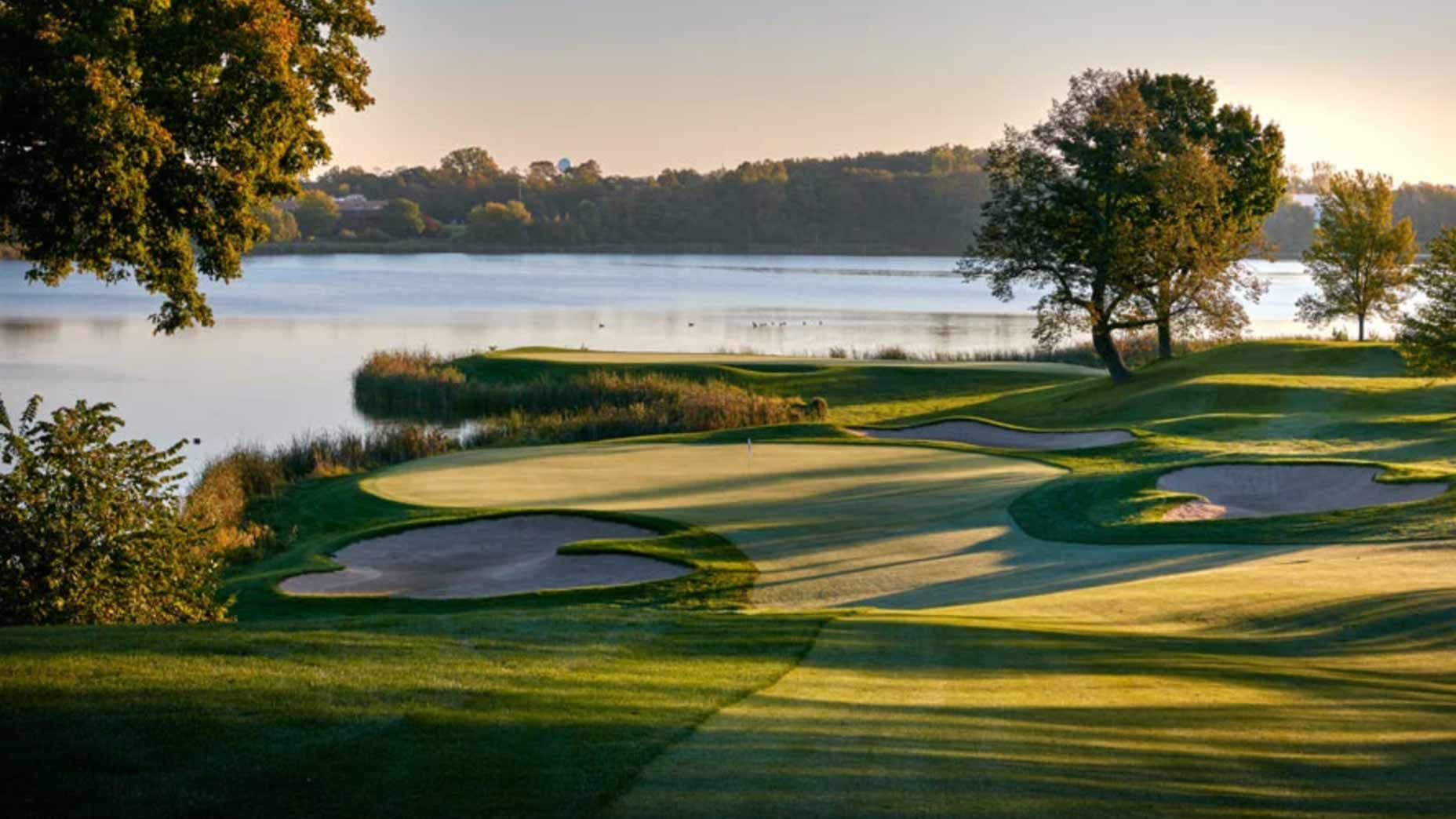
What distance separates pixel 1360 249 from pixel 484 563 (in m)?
44.8

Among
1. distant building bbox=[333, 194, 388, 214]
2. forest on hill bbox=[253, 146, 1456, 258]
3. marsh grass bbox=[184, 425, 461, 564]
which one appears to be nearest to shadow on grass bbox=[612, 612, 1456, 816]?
marsh grass bbox=[184, 425, 461, 564]

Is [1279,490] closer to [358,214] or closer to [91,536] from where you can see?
[91,536]

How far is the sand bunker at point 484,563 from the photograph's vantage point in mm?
16391

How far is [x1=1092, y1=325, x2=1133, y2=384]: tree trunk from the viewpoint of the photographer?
40844 millimetres

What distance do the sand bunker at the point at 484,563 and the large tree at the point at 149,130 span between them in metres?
4.00

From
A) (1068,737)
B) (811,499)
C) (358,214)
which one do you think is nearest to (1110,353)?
(811,499)

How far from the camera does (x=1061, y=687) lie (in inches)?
348

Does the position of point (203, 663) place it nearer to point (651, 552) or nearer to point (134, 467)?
point (134, 467)

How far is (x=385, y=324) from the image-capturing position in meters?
78.2

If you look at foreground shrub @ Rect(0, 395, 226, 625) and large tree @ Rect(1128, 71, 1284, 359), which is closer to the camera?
foreground shrub @ Rect(0, 395, 226, 625)

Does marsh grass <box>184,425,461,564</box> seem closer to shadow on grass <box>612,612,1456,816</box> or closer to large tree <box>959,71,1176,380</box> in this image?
shadow on grass <box>612,612,1456,816</box>

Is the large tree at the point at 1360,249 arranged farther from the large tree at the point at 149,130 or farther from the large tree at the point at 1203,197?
the large tree at the point at 149,130

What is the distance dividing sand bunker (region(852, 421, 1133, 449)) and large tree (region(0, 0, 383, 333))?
19793 mm

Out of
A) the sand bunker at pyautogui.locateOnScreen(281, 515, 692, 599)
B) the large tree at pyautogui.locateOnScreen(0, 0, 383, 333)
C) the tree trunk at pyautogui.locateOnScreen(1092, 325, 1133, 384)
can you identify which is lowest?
the sand bunker at pyautogui.locateOnScreen(281, 515, 692, 599)
